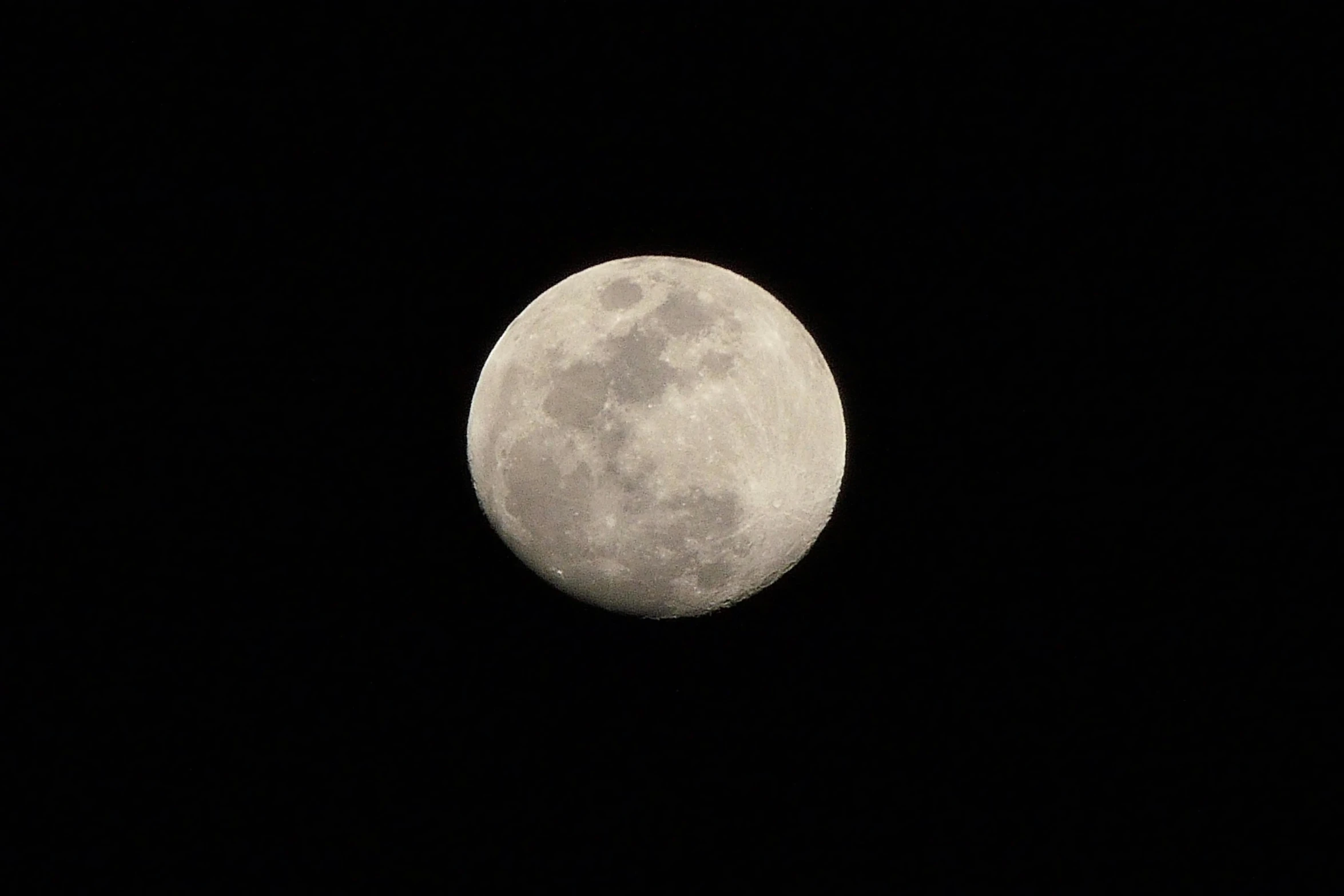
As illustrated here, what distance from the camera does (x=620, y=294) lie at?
11.9 ft

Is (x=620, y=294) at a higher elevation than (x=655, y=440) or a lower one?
higher

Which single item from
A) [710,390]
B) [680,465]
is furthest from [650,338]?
[680,465]

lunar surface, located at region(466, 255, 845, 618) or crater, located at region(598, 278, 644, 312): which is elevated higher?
crater, located at region(598, 278, 644, 312)

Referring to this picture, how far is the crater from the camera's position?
3.58 metres

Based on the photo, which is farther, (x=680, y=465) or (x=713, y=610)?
(x=713, y=610)

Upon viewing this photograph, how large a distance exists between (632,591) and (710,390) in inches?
37.7

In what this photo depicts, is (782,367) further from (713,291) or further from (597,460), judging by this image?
(597,460)

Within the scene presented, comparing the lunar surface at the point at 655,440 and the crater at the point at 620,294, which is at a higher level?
the crater at the point at 620,294

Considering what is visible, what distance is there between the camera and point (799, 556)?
3.97m

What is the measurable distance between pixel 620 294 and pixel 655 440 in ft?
2.40

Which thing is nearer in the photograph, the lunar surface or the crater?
the lunar surface

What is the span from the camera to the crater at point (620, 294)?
3.58m

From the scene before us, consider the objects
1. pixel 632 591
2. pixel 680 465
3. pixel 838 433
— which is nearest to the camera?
pixel 680 465

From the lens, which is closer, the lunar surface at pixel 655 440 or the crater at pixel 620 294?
the lunar surface at pixel 655 440
